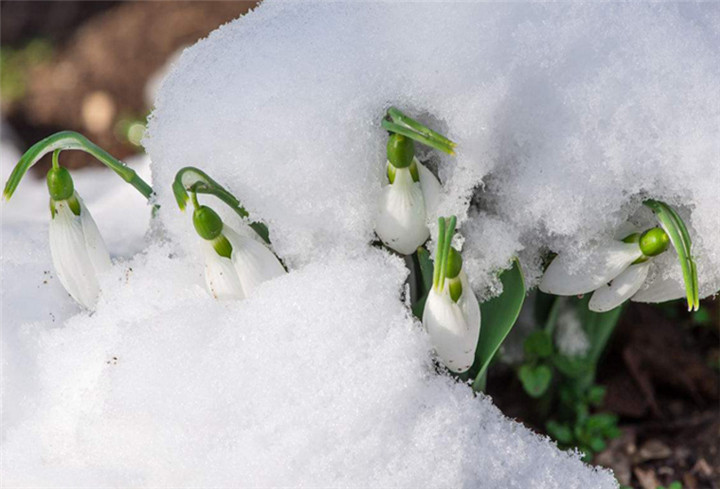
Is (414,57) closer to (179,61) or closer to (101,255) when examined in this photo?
(179,61)

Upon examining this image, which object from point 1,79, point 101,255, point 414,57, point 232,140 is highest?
point 414,57

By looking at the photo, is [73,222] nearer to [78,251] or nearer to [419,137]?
[78,251]

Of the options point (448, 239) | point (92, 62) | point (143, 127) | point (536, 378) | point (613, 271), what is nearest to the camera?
point (448, 239)

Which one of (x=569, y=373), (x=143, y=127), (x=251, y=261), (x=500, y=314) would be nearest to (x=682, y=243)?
(x=500, y=314)

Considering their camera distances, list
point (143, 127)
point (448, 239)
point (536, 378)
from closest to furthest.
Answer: point (448, 239) → point (536, 378) → point (143, 127)

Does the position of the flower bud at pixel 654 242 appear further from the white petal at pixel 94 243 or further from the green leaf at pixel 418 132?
the white petal at pixel 94 243

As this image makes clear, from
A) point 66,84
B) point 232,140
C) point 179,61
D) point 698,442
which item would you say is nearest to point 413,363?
point 232,140
